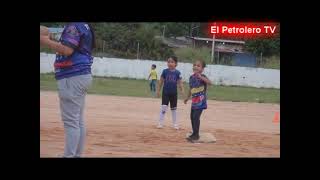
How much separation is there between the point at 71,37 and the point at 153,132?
3.20 m

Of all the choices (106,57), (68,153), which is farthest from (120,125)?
(106,57)

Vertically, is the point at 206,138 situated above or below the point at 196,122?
below

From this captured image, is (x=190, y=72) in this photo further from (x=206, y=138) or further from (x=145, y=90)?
(x=206, y=138)

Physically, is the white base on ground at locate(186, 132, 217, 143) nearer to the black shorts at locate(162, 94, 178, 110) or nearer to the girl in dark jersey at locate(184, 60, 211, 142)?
the girl in dark jersey at locate(184, 60, 211, 142)

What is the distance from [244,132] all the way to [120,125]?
6.08 feet

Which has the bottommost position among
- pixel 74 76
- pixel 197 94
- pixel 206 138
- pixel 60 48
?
pixel 206 138

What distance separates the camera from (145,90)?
54.8 feet

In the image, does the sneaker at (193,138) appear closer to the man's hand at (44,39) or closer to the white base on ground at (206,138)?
the white base on ground at (206,138)

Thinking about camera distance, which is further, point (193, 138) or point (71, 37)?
point (193, 138)

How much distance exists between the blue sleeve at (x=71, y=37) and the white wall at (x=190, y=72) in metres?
9.78

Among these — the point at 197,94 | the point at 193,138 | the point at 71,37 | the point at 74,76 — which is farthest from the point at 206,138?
the point at 71,37
